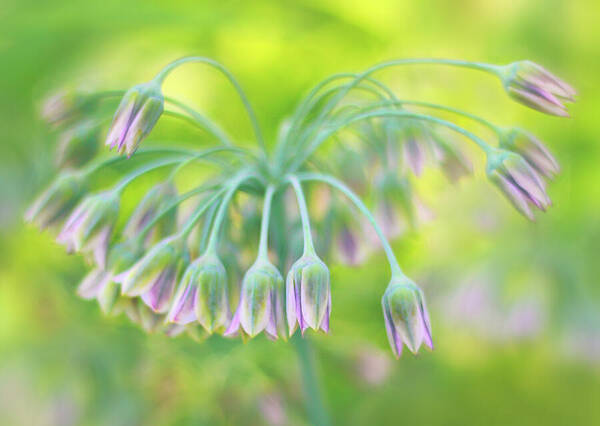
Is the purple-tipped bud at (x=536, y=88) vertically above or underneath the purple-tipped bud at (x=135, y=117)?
above

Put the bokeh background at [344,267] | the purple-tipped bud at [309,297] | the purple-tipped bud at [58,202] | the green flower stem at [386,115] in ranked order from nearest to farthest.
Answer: the purple-tipped bud at [309,297], the green flower stem at [386,115], the purple-tipped bud at [58,202], the bokeh background at [344,267]

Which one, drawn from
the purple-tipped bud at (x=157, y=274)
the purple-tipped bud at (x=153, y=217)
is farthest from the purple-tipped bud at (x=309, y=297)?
the purple-tipped bud at (x=153, y=217)

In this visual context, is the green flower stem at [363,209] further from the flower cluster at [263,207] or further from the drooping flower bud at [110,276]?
the drooping flower bud at [110,276]

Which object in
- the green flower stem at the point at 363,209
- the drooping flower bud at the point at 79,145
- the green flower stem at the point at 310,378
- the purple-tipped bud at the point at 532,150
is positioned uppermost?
the purple-tipped bud at the point at 532,150

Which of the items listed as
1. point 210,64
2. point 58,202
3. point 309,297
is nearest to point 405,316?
point 309,297

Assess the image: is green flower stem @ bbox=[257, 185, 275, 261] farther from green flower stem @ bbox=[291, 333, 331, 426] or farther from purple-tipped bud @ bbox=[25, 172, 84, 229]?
purple-tipped bud @ bbox=[25, 172, 84, 229]

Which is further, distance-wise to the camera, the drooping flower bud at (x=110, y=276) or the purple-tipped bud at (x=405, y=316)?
the drooping flower bud at (x=110, y=276)

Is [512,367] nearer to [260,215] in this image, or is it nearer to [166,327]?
[260,215]
